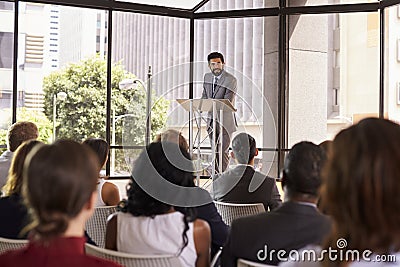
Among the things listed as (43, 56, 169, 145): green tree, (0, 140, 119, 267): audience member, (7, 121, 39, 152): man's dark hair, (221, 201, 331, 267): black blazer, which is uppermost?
(43, 56, 169, 145): green tree

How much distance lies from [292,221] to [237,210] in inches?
54.3

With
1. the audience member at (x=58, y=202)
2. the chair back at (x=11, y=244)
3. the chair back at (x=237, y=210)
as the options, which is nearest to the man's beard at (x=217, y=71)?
the chair back at (x=237, y=210)

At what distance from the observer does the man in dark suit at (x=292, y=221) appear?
2.08 m

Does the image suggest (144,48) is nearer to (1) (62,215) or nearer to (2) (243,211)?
(2) (243,211)

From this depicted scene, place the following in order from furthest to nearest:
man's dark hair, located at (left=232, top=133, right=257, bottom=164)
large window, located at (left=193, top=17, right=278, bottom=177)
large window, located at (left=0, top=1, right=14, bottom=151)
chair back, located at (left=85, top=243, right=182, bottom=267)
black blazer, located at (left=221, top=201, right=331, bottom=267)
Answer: large window, located at (left=193, top=17, right=278, bottom=177)
large window, located at (left=0, top=1, right=14, bottom=151)
man's dark hair, located at (left=232, top=133, right=257, bottom=164)
black blazer, located at (left=221, top=201, right=331, bottom=267)
chair back, located at (left=85, top=243, right=182, bottom=267)

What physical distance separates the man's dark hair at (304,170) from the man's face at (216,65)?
13.8 feet

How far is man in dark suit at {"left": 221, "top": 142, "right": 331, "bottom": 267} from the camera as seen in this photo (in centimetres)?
208

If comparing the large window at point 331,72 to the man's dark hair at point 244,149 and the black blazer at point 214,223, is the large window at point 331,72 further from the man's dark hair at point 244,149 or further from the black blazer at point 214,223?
the black blazer at point 214,223

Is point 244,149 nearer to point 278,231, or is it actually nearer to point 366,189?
point 278,231

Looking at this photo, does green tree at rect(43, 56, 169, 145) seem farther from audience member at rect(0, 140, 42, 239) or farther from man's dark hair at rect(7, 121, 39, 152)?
audience member at rect(0, 140, 42, 239)

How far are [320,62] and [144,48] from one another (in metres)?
2.16

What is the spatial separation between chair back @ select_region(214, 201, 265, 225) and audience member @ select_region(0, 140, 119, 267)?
199cm

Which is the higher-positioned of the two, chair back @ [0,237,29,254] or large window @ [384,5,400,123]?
large window @ [384,5,400,123]

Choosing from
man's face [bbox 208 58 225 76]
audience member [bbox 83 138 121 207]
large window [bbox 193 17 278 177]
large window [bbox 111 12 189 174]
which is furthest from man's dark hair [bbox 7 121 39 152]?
large window [bbox 193 17 278 177]
